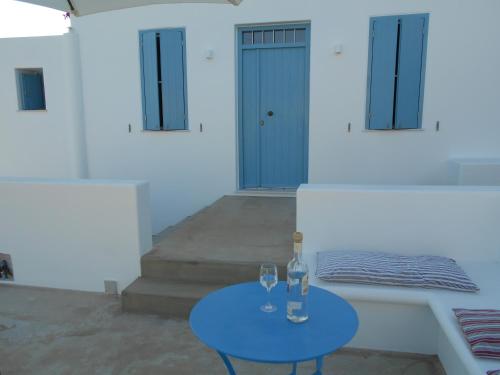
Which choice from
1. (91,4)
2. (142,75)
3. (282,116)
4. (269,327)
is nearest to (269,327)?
(269,327)

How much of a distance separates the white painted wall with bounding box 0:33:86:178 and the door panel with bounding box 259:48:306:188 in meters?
3.00

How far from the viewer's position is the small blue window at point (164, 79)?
18.8ft

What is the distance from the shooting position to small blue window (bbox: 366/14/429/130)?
5004 millimetres

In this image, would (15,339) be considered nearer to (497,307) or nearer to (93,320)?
(93,320)

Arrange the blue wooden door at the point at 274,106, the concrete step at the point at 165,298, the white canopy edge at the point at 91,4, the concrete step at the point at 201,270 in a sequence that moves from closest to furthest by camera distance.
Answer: the white canopy edge at the point at 91,4, the concrete step at the point at 165,298, the concrete step at the point at 201,270, the blue wooden door at the point at 274,106

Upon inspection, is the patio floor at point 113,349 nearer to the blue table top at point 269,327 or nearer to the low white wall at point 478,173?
the blue table top at point 269,327

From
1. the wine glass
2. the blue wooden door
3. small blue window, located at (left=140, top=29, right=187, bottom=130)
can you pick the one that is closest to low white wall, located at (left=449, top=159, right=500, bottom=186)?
the blue wooden door

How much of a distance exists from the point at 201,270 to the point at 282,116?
3103mm

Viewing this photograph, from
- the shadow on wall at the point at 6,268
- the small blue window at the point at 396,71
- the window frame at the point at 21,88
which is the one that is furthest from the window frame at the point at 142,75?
the shadow on wall at the point at 6,268

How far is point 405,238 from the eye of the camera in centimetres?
307

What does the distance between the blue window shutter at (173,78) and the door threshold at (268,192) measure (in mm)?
1367

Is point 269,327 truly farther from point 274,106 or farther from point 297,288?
point 274,106

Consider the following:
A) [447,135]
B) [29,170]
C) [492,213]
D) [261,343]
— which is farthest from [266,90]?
[261,343]

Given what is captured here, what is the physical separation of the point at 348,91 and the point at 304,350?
439 centimetres
